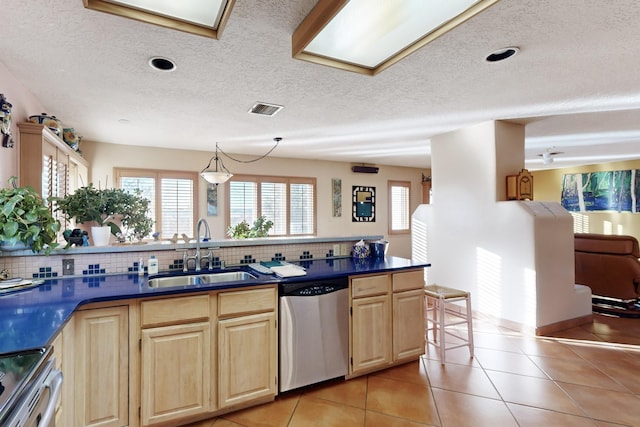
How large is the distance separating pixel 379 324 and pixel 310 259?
2.86 feet

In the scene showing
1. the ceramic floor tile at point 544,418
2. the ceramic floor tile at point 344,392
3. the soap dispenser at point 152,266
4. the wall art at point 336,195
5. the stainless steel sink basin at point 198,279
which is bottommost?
the ceramic floor tile at point 544,418

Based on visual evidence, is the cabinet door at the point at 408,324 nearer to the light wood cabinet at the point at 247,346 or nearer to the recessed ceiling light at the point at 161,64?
the light wood cabinet at the point at 247,346

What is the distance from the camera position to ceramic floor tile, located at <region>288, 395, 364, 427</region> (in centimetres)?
196

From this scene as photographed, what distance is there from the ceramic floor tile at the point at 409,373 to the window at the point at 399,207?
15.7ft

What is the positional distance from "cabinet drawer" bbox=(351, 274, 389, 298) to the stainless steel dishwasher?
72 millimetres

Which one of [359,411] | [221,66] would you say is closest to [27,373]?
Answer: [359,411]

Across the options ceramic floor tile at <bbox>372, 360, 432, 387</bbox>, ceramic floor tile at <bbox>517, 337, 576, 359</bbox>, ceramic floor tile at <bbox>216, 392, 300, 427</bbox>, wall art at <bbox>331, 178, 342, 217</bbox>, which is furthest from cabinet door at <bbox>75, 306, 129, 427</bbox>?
wall art at <bbox>331, 178, 342, 217</bbox>

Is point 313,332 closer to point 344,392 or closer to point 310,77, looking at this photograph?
point 344,392

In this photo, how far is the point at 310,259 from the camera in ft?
9.72

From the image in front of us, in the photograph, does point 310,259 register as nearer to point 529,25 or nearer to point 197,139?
point 529,25

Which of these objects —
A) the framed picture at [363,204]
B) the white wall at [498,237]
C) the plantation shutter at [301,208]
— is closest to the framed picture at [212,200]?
the plantation shutter at [301,208]

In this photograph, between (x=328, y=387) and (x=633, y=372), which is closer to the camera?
(x=328, y=387)

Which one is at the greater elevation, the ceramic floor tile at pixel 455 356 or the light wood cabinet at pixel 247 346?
the light wood cabinet at pixel 247 346

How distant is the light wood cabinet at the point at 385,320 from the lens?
243cm
